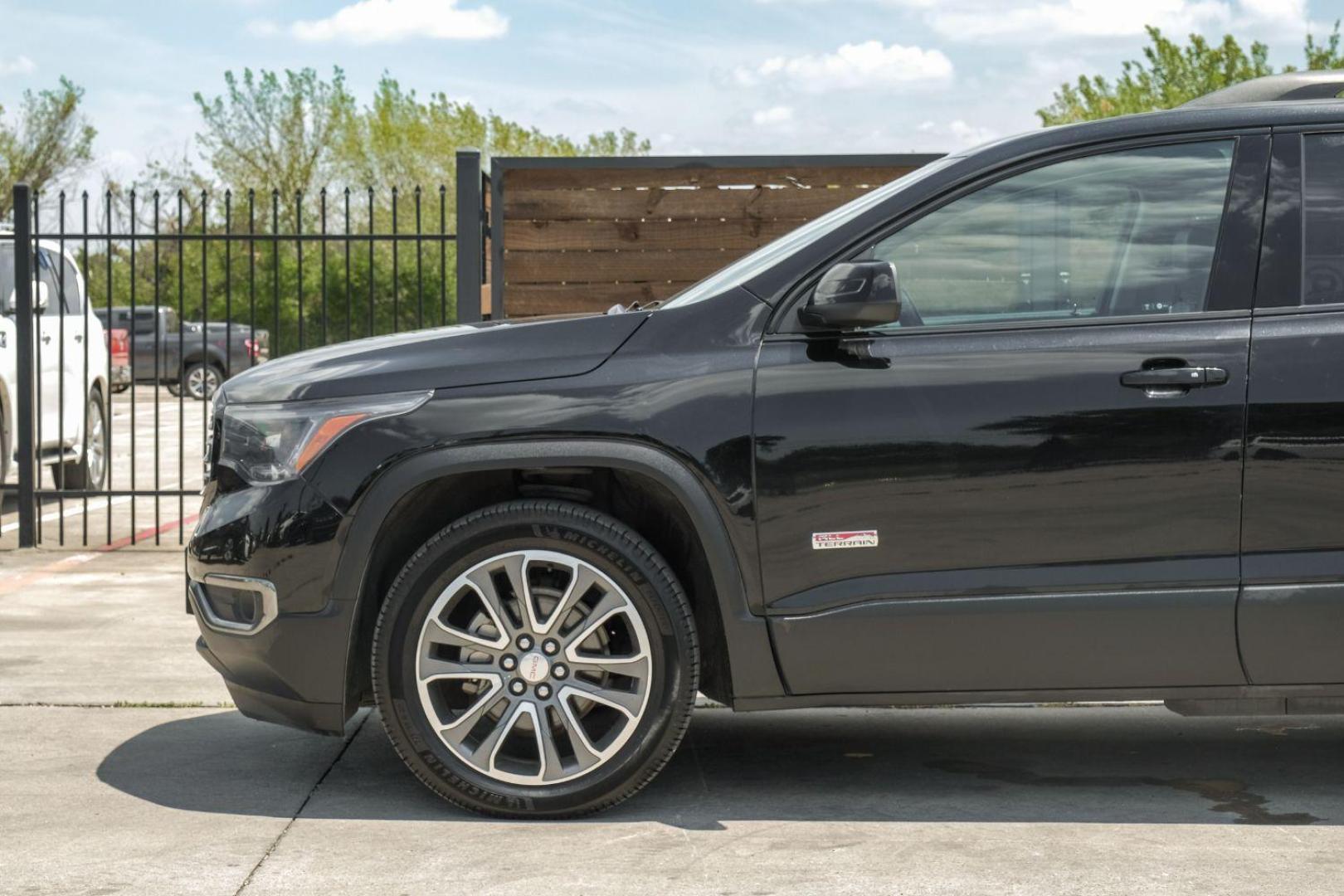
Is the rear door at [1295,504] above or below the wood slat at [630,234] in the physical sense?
below

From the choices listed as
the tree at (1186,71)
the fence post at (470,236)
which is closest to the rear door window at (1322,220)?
the fence post at (470,236)

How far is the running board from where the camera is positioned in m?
4.26

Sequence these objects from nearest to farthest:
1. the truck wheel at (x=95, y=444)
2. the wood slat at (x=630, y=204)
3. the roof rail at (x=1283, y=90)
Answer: the roof rail at (x=1283, y=90), the wood slat at (x=630, y=204), the truck wheel at (x=95, y=444)

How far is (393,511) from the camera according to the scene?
4.26m

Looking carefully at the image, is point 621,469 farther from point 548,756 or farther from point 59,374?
point 59,374

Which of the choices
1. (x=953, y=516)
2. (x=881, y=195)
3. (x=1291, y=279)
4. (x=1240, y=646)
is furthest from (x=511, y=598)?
(x=1291, y=279)

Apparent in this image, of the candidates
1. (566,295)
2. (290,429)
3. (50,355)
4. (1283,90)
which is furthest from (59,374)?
(1283,90)

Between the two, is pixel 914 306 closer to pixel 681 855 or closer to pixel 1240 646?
pixel 1240 646

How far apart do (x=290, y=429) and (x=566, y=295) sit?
451 cm

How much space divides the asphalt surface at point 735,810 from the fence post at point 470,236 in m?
3.25

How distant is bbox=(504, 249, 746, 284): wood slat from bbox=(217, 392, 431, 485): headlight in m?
4.37

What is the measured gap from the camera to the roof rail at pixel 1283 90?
460cm

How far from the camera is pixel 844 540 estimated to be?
4.14 meters

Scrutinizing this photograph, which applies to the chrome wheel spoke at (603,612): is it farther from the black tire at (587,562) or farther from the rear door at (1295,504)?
the rear door at (1295,504)
